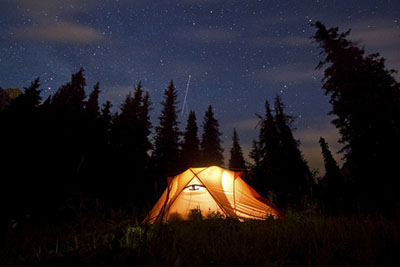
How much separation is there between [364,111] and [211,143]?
19899 mm

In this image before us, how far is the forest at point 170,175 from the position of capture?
226 centimetres

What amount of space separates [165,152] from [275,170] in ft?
40.9

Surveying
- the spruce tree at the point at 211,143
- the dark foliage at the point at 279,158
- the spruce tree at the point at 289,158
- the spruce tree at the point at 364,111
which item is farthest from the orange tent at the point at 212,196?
the spruce tree at the point at 211,143

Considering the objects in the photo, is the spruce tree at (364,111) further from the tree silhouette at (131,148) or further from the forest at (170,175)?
the tree silhouette at (131,148)

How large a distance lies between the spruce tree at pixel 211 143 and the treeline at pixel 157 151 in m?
0.36

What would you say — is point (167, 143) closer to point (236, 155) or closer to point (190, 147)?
point (190, 147)

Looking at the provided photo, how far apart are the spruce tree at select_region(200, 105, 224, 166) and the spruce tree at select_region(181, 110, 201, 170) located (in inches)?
91.8

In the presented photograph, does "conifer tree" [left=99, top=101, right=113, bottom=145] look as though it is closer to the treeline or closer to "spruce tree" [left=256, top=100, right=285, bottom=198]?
the treeline

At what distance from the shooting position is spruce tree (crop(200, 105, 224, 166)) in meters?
28.1

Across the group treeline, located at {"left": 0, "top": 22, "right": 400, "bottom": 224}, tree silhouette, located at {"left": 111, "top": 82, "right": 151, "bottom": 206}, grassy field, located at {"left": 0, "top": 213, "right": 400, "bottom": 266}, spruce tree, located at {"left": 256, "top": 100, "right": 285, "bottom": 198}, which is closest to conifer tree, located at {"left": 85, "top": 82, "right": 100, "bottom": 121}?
treeline, located at {"left": 0, "top": 22, "right": 400, "bottom": 224}

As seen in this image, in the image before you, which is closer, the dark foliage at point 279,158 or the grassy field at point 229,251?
the grassy field at point 229,251

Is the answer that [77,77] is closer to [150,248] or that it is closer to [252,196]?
[252,196]

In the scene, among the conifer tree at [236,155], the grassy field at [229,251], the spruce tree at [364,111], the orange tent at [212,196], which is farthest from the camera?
the conifer tree at [236,155]

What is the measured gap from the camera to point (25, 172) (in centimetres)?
1038
